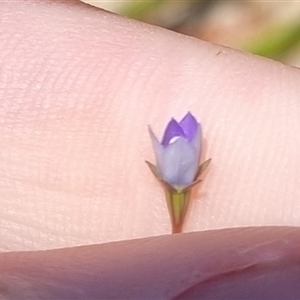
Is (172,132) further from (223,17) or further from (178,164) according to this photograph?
(223,17)

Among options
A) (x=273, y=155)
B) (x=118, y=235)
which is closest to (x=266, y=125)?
(x=273, y=155)

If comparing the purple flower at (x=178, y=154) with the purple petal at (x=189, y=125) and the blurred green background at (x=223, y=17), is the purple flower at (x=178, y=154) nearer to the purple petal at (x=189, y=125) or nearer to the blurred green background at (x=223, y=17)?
the purple petal at (x=189, y=125)

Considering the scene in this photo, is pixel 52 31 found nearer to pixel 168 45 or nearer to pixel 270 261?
pixel 168 45

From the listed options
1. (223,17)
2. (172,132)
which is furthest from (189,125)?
(223,17)

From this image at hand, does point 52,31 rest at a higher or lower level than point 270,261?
higher

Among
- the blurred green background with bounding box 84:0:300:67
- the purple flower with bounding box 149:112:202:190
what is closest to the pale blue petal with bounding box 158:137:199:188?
the purple flower with bounding box 149:112:202:190

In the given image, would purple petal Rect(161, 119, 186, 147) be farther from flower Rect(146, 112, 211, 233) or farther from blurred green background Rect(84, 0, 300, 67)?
blurred green background Rect(84, 0, 300, 67)
